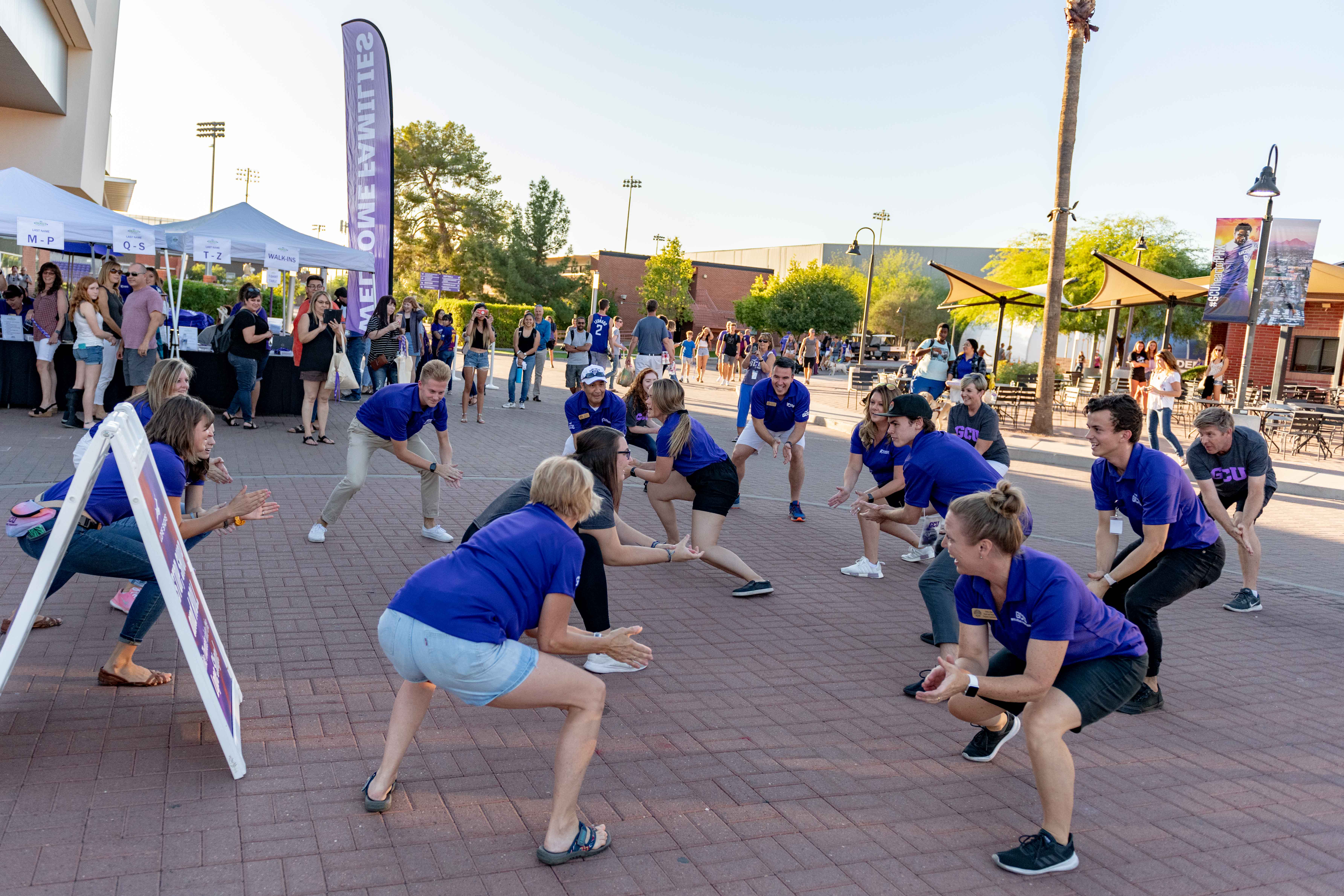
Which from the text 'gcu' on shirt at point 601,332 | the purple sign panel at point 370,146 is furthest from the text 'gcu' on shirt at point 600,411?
the purple sign panel at point 370,146

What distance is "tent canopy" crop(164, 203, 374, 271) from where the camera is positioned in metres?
13.7

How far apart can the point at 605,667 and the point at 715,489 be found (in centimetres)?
196

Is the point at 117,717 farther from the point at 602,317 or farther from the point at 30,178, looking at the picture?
the point at 602,317

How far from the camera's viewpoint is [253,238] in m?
14.2

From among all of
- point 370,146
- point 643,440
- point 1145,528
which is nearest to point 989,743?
point 1145,528

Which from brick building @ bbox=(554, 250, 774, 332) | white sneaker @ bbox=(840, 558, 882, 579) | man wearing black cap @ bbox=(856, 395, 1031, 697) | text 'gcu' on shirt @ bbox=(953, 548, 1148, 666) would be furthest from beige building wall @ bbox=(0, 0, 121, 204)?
brick building @ bbox=(554, 250, 774, 332)

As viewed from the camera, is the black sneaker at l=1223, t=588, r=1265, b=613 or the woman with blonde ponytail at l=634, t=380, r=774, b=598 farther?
the black sneaker at l=1223, t=588, r=1265, b=613

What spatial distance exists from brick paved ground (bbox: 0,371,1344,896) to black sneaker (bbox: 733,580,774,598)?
0.09m

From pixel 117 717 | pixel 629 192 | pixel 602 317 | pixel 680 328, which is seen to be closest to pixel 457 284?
pixel 602 317

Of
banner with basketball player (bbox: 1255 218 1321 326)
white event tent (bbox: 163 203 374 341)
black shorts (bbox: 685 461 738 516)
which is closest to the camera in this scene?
black shorts (bbox: 685 461 738 516)

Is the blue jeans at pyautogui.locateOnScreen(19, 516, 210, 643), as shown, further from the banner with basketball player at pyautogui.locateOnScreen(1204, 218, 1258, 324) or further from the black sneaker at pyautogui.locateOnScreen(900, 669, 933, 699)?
the banner with basketball player at pyautogui.locateOnScreen(1204, 218, 1258, 324)

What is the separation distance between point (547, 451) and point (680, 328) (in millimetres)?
55194

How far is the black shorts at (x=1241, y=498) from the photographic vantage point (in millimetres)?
6844

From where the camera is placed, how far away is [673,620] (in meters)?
6.05
